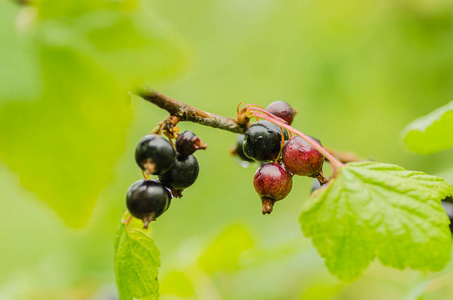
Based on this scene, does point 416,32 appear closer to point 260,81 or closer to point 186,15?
point 260,81

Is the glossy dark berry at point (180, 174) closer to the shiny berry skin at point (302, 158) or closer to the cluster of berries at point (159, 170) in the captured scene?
the cluster of berries at point (159, 170)

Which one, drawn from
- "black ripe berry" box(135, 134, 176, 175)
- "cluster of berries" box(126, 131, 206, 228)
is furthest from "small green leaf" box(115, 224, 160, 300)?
"black ripe berry" box(135, 134, 176, 175)

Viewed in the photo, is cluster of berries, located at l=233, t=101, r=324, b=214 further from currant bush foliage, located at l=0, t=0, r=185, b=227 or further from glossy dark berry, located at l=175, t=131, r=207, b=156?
currant bush foliage, located at l=0, t=0, r=185, b=227

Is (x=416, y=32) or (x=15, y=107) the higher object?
(x=416, y=32)

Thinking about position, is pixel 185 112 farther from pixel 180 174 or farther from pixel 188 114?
pixel 180 174

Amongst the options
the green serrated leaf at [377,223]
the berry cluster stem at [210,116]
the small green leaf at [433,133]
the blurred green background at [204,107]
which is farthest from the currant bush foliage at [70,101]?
the small green leaf at [433,133]

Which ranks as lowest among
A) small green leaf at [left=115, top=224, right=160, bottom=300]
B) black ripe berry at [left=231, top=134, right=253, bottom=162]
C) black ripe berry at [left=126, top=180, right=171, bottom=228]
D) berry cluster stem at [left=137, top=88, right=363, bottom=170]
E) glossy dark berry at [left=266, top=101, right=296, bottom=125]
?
small green leaf at [left=115, top=224, right=160, bottom=300]

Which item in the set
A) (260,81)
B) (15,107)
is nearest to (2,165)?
(15,107)


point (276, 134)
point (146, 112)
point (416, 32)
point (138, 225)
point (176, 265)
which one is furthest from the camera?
point (146, 112)
